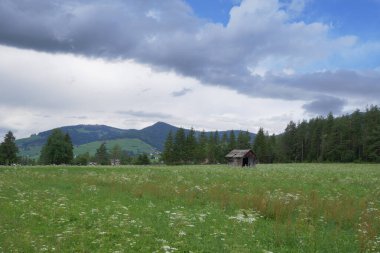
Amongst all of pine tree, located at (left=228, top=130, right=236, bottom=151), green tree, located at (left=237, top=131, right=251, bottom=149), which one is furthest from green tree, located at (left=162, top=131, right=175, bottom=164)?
green tree, located at (left=237, top=131, right=251, bottom=149)

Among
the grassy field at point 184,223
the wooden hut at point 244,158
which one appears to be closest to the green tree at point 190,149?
the wooden hut at point 244,158

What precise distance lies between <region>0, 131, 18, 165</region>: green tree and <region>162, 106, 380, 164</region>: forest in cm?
4888

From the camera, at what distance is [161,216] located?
717 inches

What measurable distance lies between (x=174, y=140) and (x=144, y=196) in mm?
108105

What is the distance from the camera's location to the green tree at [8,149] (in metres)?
111

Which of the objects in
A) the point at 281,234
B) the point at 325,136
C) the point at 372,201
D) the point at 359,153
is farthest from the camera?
the point at 325,136

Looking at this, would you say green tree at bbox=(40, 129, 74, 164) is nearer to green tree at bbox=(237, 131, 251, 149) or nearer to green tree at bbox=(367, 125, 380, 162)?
green tree at bbox=(237, 131, 251, 149)

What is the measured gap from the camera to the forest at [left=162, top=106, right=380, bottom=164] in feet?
427

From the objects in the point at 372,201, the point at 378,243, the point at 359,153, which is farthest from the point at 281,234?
the point at 359,153

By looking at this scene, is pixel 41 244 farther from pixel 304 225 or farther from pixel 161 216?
pixel 304 225

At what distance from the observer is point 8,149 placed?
11188 centimetres

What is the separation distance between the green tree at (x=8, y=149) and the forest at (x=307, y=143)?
160ft

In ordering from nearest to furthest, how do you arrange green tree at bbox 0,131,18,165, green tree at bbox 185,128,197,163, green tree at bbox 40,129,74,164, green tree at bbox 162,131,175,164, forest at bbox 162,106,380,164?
green tree at bbox 0,131,18,165 < green tree at bbox 40,129,74,164 < forest at bbox 162,106,380,164 < green tree at bbox 162,131,175,164 < green tree at bbox 185,128,197,163

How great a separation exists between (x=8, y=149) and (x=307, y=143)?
11475 centimetres
